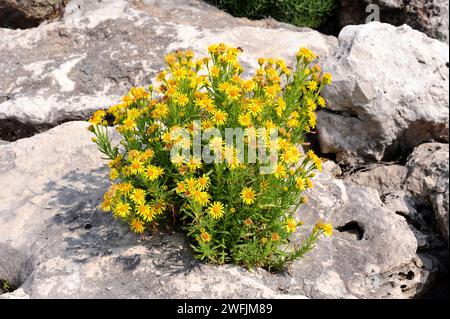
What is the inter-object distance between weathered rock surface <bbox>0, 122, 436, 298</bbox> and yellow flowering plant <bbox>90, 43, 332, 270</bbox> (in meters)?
0.16

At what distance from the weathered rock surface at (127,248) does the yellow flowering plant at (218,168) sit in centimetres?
→ 16

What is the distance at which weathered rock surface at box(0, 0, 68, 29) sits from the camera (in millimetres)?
5723

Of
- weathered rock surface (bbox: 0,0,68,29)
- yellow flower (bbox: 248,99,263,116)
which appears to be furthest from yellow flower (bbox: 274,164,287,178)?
weathered rock surface (bbox: 0,0,68,29)

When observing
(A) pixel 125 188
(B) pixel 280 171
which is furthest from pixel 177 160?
(B) pixel 280 171

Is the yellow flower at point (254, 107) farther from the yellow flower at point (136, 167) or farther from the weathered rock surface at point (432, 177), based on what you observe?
the weathered rock surface at point (432, 177)

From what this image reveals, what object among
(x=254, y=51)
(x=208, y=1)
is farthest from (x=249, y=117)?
(x=208, y=1)

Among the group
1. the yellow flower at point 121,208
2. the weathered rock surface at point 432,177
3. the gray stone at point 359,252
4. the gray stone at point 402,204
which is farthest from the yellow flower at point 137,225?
the weathered rock surface at point 432,177

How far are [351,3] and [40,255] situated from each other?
4.29m

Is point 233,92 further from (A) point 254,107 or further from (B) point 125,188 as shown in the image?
(B) point 125,188

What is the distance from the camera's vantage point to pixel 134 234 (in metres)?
3.33

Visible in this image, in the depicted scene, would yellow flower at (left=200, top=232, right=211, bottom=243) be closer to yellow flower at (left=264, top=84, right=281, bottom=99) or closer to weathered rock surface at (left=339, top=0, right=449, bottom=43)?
yellow flower at (left=264, top=84, right=281, bottom=99)

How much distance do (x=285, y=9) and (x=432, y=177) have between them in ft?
9.12

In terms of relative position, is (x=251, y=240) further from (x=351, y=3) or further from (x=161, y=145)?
(x=351, y=3)

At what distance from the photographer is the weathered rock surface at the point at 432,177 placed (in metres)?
3.74
